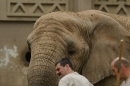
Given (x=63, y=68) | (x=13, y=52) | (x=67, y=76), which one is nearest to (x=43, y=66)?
(x=63, y=68)

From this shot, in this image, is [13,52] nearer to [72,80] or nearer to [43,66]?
[43,66]

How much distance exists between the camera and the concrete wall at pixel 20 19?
1700cm

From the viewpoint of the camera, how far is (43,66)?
371 inches

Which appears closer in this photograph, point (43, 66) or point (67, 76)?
point (67, 76)

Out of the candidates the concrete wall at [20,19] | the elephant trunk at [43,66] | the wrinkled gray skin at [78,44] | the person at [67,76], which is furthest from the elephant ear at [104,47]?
the concrete wall at [20,19]

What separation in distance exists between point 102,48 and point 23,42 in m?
6.84

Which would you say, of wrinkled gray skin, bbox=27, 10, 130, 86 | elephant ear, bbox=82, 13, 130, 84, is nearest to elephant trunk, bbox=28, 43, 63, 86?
wrinkled gray skin, bbox=27, 10, 130, 86

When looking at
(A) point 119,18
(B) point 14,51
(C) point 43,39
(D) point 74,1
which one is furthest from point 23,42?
(C) point 43,39

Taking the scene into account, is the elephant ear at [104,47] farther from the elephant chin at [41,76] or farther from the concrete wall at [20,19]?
the concrete wall at [20,19]

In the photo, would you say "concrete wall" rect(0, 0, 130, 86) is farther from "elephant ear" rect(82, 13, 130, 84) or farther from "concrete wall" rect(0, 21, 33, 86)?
"elephant ear" rect(82, 13, 130, 84)

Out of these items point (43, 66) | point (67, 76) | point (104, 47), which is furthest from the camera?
point (104, 47)

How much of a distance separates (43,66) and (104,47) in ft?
4.58

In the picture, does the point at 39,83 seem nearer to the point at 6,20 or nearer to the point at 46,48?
the point at 46,48

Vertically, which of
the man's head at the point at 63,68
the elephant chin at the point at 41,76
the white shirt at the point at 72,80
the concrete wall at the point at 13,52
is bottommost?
the concrete wall at the point at 13,52
